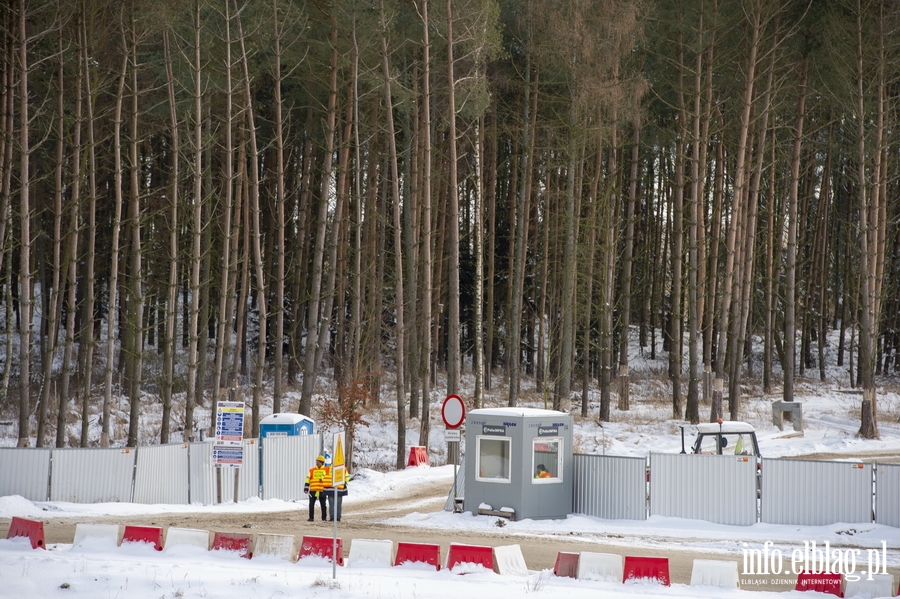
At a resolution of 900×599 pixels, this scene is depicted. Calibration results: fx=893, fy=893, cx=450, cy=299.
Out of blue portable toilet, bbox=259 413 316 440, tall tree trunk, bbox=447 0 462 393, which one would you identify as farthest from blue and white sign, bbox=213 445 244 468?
tall tree trunk, bbox=447 0 462 393

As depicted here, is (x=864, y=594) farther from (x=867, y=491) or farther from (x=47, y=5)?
(x=47, y=5)

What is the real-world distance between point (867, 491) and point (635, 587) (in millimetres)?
7445

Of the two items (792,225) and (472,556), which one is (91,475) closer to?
(472,556)

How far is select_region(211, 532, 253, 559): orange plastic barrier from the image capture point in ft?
39.7

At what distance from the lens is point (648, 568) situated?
10.8 metres

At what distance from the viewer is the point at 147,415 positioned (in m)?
31.2

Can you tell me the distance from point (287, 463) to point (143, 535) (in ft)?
27.0

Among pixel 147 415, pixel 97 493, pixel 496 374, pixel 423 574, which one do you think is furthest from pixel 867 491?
pixel 496 374

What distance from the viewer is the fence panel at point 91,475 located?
1755cm

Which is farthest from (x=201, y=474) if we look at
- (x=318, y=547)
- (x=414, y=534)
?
(x=318, y=547)

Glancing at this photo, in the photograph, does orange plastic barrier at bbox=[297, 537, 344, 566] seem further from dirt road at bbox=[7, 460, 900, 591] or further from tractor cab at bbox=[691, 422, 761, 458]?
tractor cab at bbox=[691, 422, 761, 458]

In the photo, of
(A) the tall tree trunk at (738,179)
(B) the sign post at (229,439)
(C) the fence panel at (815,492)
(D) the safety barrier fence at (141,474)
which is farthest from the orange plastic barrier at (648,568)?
(A) the tall tree trunk at (738,179)

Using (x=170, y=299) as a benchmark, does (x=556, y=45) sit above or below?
above

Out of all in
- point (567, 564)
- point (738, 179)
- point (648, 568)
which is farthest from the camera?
point (738, 179)
